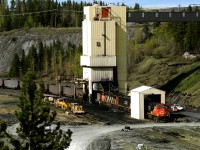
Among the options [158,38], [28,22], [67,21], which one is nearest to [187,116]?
[158,38]

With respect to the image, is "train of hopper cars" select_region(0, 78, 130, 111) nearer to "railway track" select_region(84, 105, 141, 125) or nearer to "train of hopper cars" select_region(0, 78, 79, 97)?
"train of hopper cars" select_region(0, 78, 79, 97)

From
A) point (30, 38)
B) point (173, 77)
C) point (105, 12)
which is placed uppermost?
point (105, 12)

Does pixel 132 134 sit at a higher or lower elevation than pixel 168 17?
lower

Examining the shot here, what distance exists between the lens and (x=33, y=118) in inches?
859

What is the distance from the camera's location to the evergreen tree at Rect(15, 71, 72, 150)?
70.9 feet

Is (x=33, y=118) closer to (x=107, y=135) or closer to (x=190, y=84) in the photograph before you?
(x=107, y=135)

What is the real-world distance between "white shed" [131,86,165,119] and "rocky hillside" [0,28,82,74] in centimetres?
9340

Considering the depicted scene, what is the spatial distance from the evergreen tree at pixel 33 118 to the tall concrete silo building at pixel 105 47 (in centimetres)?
4319

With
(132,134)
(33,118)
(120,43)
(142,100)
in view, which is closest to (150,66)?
(120,43)

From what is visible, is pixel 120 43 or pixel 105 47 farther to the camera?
pixel 120 43

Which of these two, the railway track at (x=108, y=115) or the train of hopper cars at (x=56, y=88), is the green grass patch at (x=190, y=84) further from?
the railway track at (x=108, y=115)

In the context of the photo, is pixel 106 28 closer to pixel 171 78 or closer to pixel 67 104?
pixel 67 104

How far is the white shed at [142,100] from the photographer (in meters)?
52.1

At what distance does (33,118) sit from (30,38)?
132 m
